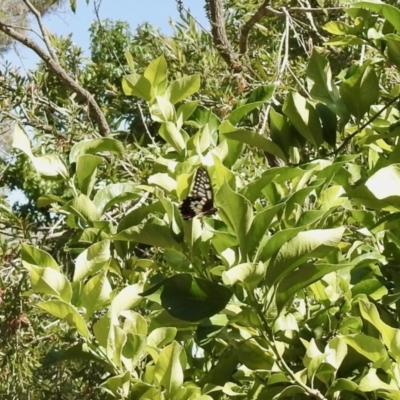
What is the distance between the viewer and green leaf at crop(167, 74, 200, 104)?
2.52 ft

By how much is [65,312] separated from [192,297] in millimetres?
115

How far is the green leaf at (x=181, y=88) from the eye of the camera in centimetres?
77

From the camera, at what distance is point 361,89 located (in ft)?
→ 2.48

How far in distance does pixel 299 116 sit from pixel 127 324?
31 centimetres

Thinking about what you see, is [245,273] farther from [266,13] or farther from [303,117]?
[266,13]

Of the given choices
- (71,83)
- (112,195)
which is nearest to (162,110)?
(112,195)

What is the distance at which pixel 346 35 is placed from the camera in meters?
0.88

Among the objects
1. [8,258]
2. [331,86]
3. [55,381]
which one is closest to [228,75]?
[8,258]

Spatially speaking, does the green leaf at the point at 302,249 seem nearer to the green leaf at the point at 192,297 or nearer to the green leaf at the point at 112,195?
the green leaf at the point at 192,297

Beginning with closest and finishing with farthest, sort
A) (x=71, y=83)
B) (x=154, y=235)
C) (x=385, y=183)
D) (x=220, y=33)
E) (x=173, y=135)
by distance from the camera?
(x=385, y=183), (x=154, y=235), (x=173, y=135), (x=71, y=83), (x=220, y=33)

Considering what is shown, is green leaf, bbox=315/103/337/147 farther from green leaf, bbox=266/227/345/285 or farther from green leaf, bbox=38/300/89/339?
green leaf, bbox=38/300/89/339

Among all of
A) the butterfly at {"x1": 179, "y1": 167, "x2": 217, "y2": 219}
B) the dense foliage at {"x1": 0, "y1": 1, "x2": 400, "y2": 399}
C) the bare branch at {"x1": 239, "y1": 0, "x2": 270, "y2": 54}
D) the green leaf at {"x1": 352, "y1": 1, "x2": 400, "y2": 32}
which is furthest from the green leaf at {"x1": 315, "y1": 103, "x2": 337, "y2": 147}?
the bare branch at {"x1": 239, "y1": 0, "x2": 270, "y2": 54}

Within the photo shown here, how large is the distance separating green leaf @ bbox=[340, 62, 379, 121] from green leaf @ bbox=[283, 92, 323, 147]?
44 mm

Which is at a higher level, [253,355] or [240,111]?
[240,111]
